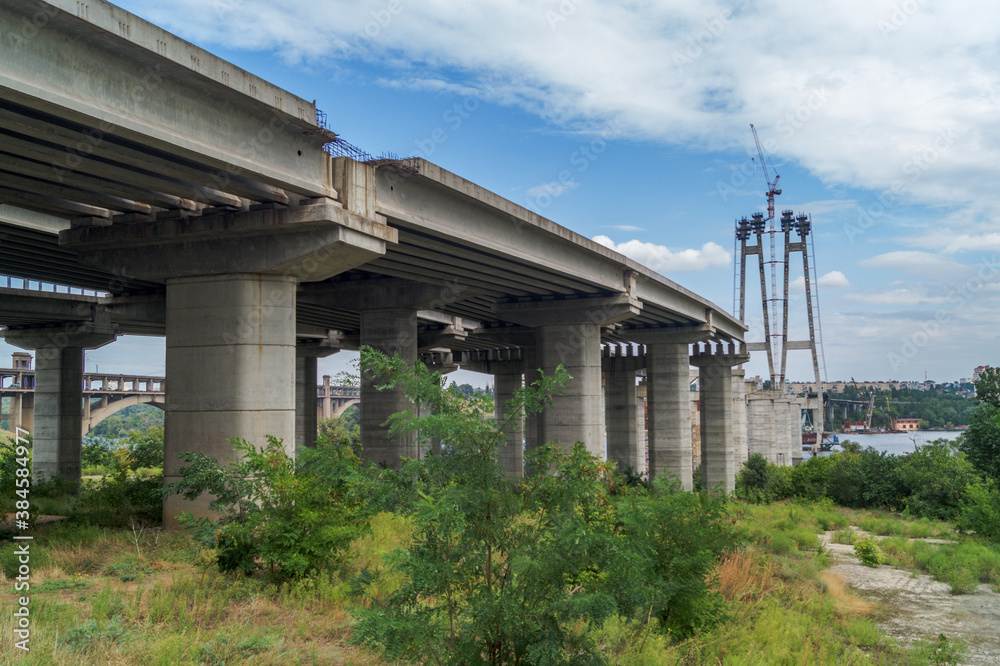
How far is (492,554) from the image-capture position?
22.8 feet

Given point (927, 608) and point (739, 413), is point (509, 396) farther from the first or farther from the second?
point (927, 608)

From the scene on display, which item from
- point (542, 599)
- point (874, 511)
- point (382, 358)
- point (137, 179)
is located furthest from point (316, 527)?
point (874, 511)

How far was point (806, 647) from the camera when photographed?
10.8 meters

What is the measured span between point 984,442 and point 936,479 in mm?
4159

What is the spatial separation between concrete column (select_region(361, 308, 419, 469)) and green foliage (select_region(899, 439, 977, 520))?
23.7 meters

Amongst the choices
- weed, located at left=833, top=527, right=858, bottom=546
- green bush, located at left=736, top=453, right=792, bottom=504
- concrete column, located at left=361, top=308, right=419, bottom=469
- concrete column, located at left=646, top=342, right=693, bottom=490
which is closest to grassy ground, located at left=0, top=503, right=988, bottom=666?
weed, located at left=833, top=527, right=858, bottom=546

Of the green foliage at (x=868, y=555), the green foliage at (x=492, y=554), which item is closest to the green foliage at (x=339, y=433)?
the green foliage at (x=492, y=554)

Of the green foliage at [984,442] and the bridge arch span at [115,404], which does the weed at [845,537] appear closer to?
the green foliage at [984,442]

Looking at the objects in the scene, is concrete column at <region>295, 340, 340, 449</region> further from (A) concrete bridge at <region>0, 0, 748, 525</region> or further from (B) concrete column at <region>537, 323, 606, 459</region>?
(B) concrete column at <region>537, 323, 606, 459</region>

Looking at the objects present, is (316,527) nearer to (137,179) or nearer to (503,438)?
(503,438)

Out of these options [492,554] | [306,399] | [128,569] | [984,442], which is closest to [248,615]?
[128,569]

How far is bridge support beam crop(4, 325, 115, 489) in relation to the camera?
125 ft

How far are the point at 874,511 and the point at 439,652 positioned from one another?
36706 millimetres

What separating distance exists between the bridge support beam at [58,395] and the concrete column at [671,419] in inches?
1227
